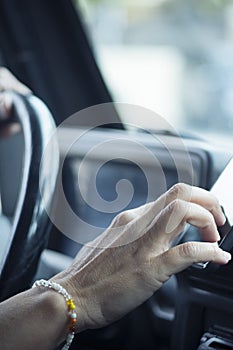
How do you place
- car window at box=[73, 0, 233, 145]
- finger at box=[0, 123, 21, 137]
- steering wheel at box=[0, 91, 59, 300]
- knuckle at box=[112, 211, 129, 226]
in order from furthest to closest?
car window at box=[73, 0, 233, 145], finger at box=[0, 123, 21, 137], steering wheel at box=[0, 91, 59, 300], knuckle at box=[112, 211, 129, 226]

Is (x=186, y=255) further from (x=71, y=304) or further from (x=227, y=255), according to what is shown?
(x=71, y=304)

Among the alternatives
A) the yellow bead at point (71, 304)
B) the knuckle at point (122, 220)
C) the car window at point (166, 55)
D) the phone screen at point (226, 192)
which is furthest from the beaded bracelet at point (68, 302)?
the car window at point (166, 55)

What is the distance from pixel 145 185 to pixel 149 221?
0.71 meters

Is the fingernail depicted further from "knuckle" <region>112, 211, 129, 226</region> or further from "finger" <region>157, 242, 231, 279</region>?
"knuckle" <region>112, 211, 129, 226</region>

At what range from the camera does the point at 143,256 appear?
0.89 m

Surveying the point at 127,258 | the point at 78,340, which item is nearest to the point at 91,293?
the point at 127,258

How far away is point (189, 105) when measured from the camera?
2.24m

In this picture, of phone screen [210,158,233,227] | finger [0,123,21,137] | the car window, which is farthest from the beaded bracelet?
the car window

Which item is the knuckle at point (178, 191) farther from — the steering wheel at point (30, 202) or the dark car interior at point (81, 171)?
the steering wheel at point (30, 202)

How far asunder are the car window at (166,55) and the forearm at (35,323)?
121cm

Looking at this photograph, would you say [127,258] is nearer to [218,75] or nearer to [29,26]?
[218,75]

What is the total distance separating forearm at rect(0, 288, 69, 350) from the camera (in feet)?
2.98

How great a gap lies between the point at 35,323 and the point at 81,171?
86 cm

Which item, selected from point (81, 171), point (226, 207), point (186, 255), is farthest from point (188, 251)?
point (81, 171)
